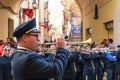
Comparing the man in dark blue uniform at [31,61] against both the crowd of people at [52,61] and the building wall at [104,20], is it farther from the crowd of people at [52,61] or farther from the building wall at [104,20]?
the building wall at [104,20]

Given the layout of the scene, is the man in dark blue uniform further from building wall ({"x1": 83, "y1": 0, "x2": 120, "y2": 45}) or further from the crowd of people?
building wall ({"x1": 83, "y1": 0, "x2": 120, "y2": 45})

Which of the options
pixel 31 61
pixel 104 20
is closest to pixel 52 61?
pixel 31 61

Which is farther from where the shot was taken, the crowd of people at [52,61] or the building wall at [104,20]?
the building wall at [104,20]

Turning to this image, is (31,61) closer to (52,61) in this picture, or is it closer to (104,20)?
(52,61)

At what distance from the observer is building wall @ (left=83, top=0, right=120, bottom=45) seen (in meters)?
13.4

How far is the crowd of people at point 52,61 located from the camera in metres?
3.06

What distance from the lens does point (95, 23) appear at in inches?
741

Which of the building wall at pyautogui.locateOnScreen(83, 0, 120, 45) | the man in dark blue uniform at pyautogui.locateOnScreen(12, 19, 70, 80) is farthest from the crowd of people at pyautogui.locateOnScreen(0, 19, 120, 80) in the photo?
the building wall at pyautogui.locateOnScreen(83, 0, 120, 45)

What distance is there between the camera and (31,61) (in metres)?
3.04

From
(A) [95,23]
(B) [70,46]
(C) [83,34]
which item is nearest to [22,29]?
(B) [70,46]

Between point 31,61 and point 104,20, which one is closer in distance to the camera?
point 31,61

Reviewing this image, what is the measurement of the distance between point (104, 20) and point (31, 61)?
1355 centimetres

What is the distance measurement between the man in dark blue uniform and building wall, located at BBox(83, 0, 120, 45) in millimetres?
9993

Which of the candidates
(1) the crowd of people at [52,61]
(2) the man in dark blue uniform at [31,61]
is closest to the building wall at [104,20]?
(1) the crowd of people at [52,61]
